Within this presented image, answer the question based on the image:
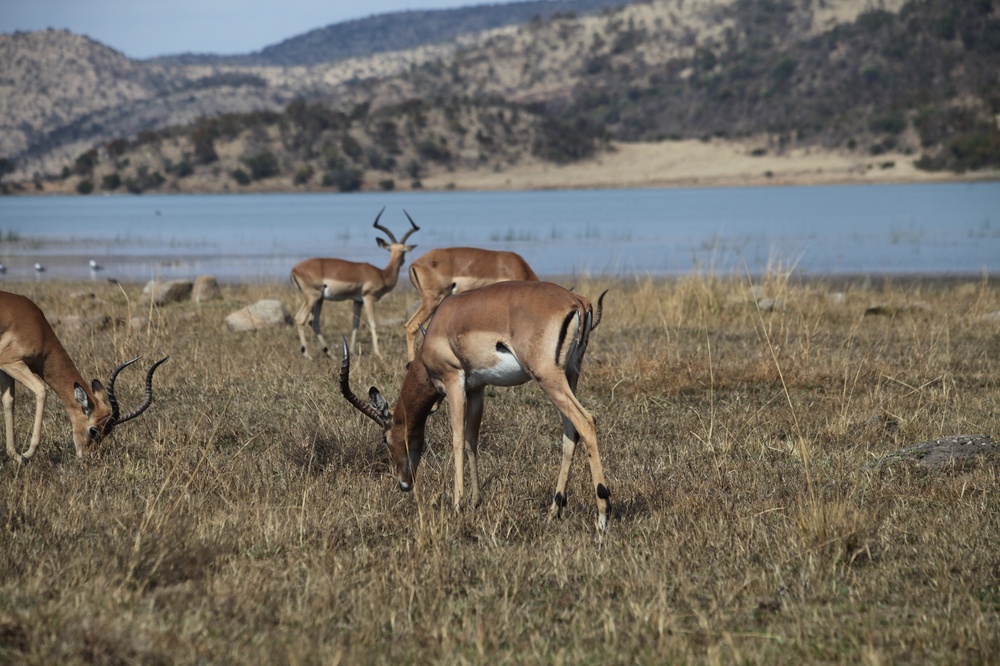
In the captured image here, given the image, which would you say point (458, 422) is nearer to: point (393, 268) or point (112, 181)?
point (393, 268)

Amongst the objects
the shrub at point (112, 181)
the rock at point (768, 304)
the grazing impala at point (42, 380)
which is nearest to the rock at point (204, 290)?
the rock at point (768, 304)

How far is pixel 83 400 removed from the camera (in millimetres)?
7602

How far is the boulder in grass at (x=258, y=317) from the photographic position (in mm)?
14127

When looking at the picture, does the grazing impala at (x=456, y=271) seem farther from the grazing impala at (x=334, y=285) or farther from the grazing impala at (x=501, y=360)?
the grazing impala at (x=501, y=360)

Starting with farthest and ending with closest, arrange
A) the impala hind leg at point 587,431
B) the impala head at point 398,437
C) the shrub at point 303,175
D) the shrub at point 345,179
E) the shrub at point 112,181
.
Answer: the shrub at point 112,181
the shrub at point 303,175
the shrub at point 345,179
the impala head at point 398,437
the impala hind leg at point 587,431

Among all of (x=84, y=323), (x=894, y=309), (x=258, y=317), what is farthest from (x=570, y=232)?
(x=84, y=323)

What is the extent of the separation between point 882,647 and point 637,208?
46873 millimetres

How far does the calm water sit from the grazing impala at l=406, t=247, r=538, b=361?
3937 millimetres

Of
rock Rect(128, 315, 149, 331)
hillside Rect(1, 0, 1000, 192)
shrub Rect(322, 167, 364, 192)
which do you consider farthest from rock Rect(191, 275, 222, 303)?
shrub Rect(322, 167, 364, 192)

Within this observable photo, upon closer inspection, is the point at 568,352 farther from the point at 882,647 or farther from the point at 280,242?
the point at 280,242

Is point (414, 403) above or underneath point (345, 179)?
above

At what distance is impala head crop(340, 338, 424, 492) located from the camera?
6.75 m

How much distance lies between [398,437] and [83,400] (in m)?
2.23

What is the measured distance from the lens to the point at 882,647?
14.6 ft
